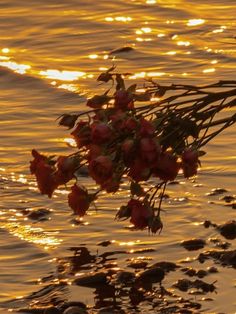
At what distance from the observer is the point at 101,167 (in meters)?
5.01

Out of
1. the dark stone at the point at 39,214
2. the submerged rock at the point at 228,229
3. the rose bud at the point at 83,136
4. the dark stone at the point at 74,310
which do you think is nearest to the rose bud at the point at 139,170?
the rose bud at the point at 83,136

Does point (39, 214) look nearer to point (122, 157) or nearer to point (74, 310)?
point (74, 310)

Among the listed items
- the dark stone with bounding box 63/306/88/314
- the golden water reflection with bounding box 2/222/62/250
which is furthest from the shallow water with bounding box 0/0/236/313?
the dark stone with bounding box 63/306/88/314

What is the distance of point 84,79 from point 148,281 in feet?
10.9

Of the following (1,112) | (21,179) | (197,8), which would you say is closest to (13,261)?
(21,179)

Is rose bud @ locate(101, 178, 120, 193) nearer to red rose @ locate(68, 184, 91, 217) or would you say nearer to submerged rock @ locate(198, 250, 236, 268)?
red rose @ locate(68, 184, 91, 217)

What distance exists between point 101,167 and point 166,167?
24cm

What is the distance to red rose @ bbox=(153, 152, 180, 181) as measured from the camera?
5.11 m

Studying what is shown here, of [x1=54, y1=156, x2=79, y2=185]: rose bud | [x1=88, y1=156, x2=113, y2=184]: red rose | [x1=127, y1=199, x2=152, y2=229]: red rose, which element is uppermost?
[x1=88, y1=156, x2=113, y2=184]: red rose

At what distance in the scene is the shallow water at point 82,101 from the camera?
6848 mm

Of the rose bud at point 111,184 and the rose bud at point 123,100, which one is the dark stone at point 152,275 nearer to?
the rose bud at point 111,184

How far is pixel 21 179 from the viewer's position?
804cm

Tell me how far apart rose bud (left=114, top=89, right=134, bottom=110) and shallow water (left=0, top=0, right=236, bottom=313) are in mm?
1249

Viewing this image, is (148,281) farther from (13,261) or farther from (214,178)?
(214,178)
